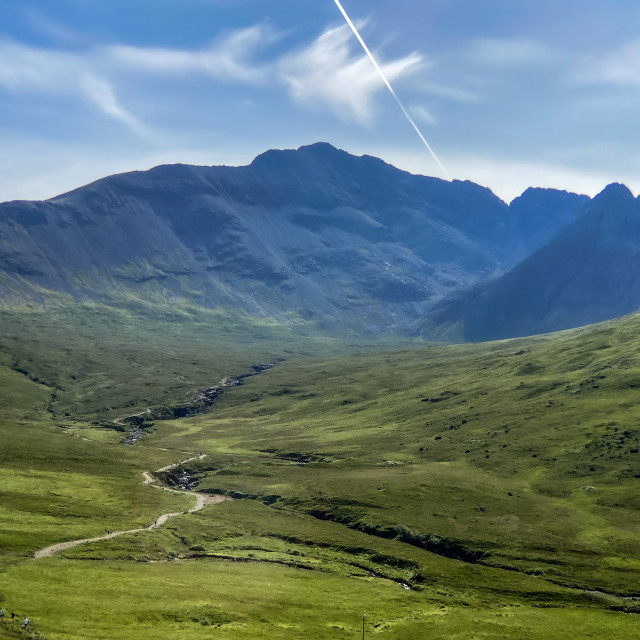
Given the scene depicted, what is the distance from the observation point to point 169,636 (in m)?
82.4

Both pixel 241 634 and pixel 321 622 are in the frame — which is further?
pixel 321 622

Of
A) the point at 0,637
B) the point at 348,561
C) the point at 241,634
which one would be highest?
the point at 0,637

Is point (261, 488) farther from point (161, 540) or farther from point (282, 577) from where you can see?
point (282, 577)

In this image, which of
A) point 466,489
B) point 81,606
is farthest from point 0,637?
point 466,489

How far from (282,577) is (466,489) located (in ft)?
241

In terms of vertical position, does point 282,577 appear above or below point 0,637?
below

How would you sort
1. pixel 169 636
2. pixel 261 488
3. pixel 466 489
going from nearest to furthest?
pixel 169 636 → pixel 466 489 → pixel 261 488

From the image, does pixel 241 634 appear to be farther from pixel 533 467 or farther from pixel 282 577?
pixel 533 467

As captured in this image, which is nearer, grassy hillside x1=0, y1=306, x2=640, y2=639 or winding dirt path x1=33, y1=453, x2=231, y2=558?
grassy hillside x1=0, y1=306, x2=640, y2=639

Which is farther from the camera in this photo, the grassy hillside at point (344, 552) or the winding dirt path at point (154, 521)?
the winding dirt path at point (154, 521)

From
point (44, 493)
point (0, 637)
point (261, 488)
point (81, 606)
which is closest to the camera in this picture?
point (0, 637)

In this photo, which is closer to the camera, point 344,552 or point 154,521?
point 344,552

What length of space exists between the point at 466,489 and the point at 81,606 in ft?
366

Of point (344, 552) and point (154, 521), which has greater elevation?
point (154, 521)
